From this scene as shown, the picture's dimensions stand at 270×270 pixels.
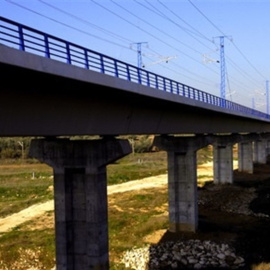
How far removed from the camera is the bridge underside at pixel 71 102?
13.0 m

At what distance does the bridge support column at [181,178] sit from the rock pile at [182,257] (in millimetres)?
4076

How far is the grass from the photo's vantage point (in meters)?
26.5

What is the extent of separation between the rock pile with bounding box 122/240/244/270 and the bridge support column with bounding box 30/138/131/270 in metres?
5.33

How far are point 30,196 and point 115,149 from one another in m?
32.6

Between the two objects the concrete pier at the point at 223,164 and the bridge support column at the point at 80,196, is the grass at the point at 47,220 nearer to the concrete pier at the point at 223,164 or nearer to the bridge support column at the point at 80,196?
the bridge support column at the point at 80,196

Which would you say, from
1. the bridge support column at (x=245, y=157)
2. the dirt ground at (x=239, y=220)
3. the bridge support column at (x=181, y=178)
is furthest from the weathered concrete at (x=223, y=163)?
the bridge support column at (x=181, y=178)

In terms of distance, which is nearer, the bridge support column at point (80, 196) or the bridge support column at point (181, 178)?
the bridge support column at point (80, 196)

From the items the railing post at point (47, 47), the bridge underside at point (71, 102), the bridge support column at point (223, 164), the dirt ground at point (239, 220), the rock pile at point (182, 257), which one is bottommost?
the rock pile at point (182, 257)

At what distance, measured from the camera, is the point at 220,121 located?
40.0 m

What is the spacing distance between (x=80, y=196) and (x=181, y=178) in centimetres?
1374

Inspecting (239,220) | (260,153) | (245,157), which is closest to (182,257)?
(239,220)

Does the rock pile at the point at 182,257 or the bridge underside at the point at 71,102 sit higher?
the bridge underside at the point at 71,102

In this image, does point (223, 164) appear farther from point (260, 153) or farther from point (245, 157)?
point (260, 153)

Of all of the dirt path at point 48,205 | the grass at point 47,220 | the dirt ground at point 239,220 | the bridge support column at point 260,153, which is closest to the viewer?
the grass at point 47,220
